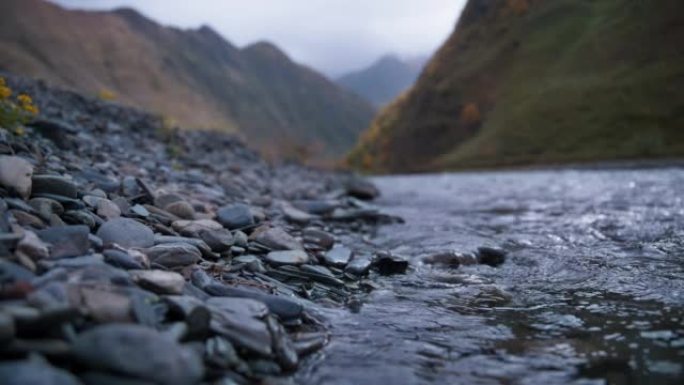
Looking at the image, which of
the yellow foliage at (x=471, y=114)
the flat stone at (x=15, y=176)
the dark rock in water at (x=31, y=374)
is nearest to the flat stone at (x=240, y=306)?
the dark rock in water at (x=31, y=374)

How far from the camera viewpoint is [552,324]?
3.67 metres

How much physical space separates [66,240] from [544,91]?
7207 cm

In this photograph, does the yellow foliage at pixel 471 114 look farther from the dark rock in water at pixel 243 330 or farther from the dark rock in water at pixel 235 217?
the dark rock in water at pixel 243 330

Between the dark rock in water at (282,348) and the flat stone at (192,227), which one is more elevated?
the flat stone at (192,227)

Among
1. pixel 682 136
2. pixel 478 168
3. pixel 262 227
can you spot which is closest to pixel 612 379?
pixel 262 227

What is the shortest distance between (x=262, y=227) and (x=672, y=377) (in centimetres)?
408

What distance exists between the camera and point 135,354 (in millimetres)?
2150

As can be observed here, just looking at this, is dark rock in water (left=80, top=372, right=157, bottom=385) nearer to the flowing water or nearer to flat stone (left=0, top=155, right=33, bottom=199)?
the flowing water

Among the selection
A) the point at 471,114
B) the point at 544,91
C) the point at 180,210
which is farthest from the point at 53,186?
the point at 471,114

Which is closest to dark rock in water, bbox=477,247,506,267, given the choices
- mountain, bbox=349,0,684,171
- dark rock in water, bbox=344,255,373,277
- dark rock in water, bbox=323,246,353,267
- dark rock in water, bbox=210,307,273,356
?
dark rock in water, bbox=344,255,373,277

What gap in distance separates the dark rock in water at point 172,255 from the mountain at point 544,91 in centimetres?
4389

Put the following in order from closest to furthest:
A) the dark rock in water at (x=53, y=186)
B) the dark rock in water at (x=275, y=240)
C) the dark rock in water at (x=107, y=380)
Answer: the dark rock in water at (x=107, y=380)
the dark rock in water at (x=53, y=186)
the dark rock in water at (x=275, y=240)

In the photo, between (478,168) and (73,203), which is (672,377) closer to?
(73,203)

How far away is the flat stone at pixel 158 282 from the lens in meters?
2.99
